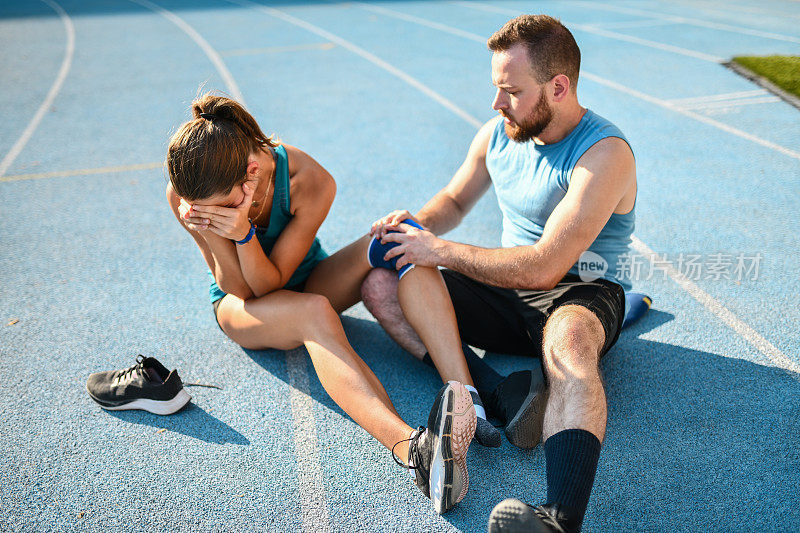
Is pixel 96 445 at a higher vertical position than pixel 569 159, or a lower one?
lower

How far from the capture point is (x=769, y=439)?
2.62 m

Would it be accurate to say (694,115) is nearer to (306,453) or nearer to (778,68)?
(778,68)

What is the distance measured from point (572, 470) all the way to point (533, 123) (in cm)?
154

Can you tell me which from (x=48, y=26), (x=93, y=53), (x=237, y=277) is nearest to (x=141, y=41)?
(x=93, y=53)

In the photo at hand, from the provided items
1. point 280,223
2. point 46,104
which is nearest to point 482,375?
point 280,223

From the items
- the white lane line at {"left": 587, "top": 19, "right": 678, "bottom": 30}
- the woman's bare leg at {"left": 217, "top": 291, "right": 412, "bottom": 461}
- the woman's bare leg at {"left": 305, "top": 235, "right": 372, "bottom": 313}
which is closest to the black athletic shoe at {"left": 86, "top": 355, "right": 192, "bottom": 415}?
the woman's bare leg at {"left": 217, "top": 291, "right": 412, "bottom": 461}

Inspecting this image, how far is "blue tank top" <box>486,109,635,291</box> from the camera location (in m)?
2.86

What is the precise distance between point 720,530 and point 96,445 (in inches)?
96.9

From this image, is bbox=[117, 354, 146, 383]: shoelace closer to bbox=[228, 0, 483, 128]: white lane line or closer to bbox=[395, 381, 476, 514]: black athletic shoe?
bbox=[395, 381, 476, 514]: black athletic shoe

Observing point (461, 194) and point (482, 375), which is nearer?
point (482, 375)

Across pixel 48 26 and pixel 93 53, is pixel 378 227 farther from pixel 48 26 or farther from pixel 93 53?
pixel 48 26

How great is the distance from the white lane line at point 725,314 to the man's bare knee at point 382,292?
1.78 meters

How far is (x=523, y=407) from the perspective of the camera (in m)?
2.56

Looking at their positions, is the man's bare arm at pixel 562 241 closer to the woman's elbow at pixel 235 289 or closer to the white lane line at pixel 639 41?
the woman's elbow at pixel 235 289
